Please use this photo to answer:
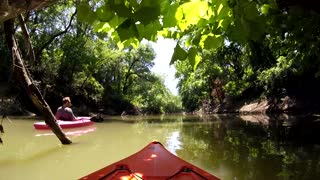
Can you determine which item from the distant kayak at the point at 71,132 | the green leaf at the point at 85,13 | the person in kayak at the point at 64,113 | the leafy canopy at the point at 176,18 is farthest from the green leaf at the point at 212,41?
the person in kayak at the point at 64,113

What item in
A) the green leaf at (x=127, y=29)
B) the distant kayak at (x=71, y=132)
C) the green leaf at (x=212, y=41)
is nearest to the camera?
the green leaf at (x=127, y=29)

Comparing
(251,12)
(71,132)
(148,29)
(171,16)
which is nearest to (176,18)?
(171,16)

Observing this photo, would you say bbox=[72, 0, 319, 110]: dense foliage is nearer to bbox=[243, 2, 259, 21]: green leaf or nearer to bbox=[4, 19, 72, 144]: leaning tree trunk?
bbox=[243, 2, 259, 21]: green leaf

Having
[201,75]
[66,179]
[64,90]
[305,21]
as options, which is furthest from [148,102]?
[305,21]

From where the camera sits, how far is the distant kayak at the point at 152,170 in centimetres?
387

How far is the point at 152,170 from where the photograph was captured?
163 inches

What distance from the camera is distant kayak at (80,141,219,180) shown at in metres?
3.87

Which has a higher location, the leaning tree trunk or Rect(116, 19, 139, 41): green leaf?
the leaning tree trunk

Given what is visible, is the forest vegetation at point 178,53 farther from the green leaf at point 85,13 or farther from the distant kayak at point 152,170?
the distant kayak at point 152,170

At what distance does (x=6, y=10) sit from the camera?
6.91 ft

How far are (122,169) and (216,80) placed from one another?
41.0 metres

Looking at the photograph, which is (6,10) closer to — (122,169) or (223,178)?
(122,169)

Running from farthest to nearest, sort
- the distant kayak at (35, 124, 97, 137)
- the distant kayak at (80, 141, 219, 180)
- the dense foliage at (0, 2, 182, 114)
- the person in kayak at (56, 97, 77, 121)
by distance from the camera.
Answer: the dense foliage at (0, 2, 182, 114), the person in kayak at (56, 97, 77, 121), the distant kayak at (35, 124, 97, 137), the distant kayak at (80, 141, 219, 180)

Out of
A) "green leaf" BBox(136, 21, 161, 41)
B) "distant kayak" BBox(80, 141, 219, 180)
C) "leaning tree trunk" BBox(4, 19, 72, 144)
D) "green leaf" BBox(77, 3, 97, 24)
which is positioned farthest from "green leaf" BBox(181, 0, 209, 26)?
"leaning tree trunk" BBox(4, 19, 72, 144)
